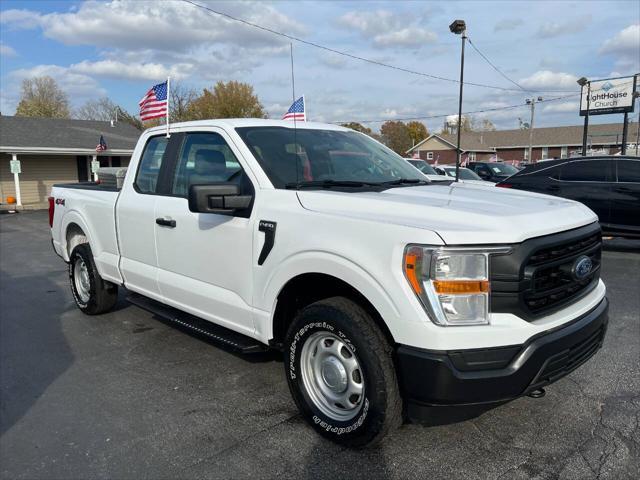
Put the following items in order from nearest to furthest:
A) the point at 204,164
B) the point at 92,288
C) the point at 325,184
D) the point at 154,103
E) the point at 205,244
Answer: the point at 325,184 < the point at 205,244 < the point at 204,164 < the point at 92,288 < the point at 154,103

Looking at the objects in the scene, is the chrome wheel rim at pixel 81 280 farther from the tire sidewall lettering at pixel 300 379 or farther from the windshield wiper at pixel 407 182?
the windshield wiper at pixel 407 182

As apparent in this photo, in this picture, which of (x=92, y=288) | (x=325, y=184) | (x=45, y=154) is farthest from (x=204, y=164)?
(x=45, y=154)

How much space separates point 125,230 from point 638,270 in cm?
730

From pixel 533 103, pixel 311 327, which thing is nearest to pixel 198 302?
pixel 311 327

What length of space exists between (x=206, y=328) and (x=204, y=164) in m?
1.27

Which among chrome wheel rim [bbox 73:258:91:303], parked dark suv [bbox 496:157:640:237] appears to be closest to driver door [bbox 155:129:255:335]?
chrome wheel rim [bbox 73:258:91:303]

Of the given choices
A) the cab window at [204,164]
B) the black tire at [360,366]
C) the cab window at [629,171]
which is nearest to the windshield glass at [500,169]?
the cab window at [629,171]

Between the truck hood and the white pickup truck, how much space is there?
0.01 meters

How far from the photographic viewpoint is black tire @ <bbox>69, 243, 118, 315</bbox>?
553 centimetres

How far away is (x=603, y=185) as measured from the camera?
9180mm

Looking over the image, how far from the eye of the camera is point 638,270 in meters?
7.97

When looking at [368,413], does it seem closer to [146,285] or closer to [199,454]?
[199,454]

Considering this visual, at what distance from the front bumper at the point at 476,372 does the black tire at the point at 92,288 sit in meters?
3.95

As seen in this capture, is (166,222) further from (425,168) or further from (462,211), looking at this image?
(425,168)
